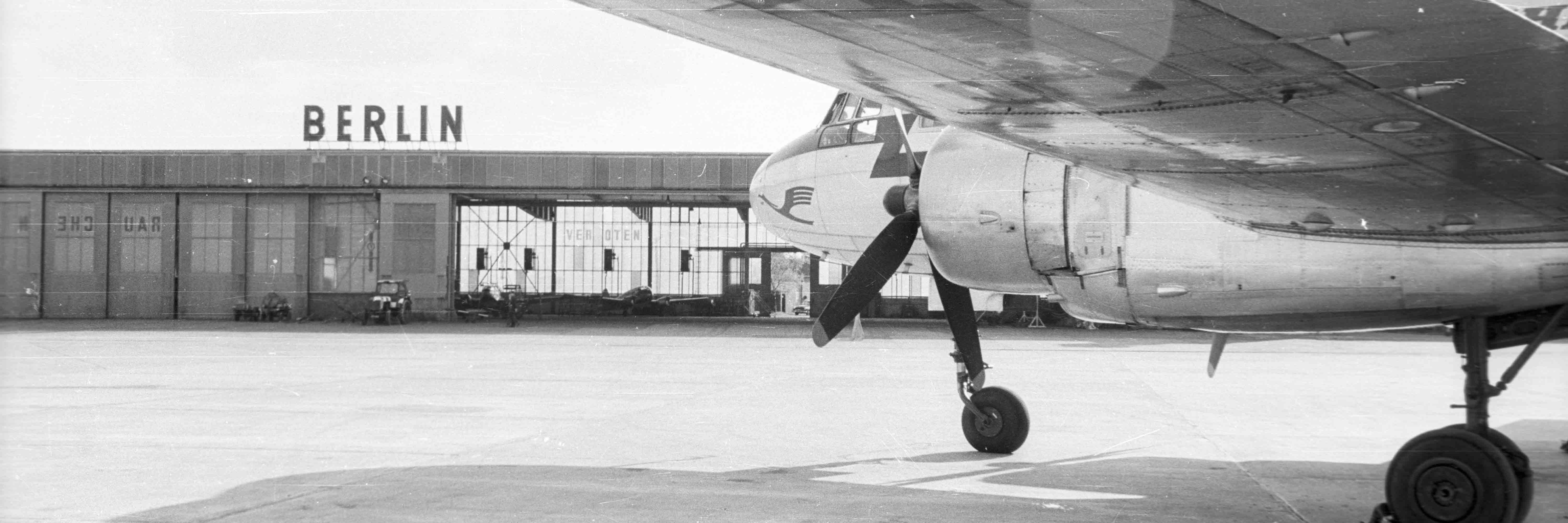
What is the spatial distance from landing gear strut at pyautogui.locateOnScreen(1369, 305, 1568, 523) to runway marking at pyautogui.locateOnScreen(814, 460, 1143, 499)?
4.84ft

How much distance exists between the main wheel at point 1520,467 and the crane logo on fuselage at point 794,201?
17.7 ft

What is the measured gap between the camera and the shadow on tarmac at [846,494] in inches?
226

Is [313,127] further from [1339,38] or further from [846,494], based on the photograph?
[1339,38]

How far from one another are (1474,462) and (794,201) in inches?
229

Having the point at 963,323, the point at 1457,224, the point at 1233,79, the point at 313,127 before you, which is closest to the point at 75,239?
the point at 313,127

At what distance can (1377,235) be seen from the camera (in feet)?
17.5

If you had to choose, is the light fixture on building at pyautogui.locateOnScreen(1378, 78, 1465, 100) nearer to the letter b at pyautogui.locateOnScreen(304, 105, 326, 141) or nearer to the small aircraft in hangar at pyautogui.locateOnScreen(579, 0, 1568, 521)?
the small aircraft in hangar at pyautogui.locateOnScreen(579, 0, 1568, 521)

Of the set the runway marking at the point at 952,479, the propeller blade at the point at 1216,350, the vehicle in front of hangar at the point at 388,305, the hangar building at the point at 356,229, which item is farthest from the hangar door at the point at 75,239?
the propeller blade at the point at 1216,350

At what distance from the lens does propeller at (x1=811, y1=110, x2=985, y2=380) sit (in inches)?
299

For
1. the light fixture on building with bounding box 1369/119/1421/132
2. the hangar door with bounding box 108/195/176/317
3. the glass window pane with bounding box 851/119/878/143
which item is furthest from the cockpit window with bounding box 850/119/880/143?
the hangar door with bounding box 108/195/176/317

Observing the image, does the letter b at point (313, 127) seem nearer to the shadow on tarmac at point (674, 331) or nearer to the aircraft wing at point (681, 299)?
the shadow on tarmac at point (674, 331)

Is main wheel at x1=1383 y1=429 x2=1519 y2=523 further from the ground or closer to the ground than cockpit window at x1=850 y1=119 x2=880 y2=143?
closer to the ground

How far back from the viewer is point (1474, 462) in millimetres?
5316

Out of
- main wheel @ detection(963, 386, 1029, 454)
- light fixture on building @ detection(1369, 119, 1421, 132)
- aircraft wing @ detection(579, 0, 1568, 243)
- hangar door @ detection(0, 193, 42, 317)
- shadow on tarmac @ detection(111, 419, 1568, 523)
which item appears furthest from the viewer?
main wheel @ detection(963, 386, 1029, 454)
